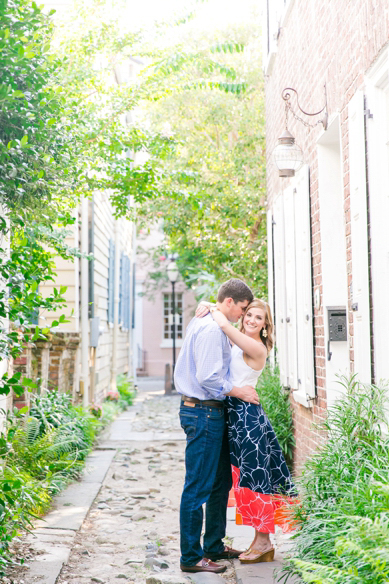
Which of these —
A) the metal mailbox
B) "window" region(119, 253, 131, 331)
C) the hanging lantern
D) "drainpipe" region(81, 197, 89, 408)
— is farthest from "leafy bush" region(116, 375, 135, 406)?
the metal mailbox

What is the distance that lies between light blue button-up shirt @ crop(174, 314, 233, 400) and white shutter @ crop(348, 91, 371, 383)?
0.83m

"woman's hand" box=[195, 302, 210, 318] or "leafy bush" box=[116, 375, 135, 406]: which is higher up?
"woman's hand" box=[195, 302, 210, 318]

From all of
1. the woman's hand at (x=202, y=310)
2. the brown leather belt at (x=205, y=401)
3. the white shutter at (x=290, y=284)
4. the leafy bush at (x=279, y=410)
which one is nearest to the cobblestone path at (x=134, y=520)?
the brown leather belt at (x=205, y=401)

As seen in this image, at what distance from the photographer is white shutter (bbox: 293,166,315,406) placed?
5.85 meters

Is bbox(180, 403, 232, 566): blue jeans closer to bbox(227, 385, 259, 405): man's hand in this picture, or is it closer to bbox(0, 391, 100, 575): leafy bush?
bbox(227, 385, 259, 405): man's hand

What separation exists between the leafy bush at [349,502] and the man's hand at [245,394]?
0.76 meters

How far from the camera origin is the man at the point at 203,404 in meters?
4.34

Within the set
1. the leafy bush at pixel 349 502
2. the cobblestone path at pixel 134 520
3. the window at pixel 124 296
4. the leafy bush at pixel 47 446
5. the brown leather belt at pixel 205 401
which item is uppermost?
the window at pixel 124 296

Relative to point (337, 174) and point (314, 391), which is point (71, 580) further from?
point (337, 174)

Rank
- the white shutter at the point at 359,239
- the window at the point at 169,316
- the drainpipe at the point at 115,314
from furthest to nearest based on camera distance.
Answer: the window at the point at 169,316 < the drainpipe at the point at 115,314 < the white shutter at the point at 359,239

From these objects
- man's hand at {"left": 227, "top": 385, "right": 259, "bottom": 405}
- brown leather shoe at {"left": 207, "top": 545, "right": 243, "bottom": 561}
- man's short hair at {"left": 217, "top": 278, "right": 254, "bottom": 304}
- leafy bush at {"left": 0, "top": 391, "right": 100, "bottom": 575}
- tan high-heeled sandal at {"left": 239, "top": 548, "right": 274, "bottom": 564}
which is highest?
man's short hair at {"left": 217, "top": 278, "right": 254, "bottom": 304}

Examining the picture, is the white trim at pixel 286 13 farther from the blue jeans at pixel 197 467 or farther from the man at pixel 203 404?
Answer: the blue jeans at pixel 197 467

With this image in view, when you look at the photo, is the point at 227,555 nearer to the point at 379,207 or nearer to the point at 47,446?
the point at 47,446

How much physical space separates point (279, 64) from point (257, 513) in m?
5.25
